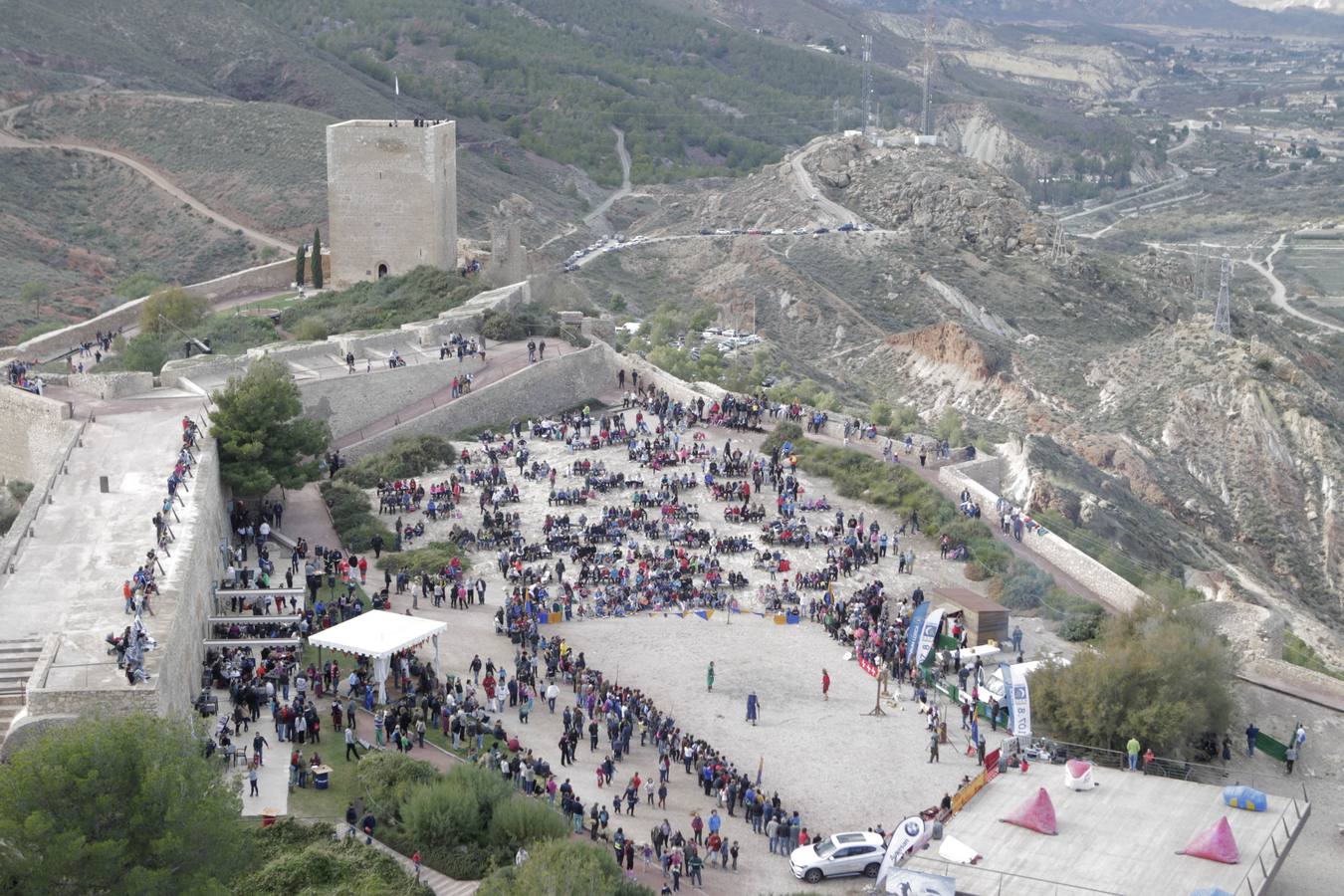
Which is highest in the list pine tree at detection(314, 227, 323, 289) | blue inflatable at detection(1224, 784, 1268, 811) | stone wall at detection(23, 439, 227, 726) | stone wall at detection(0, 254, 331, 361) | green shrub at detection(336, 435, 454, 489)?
pine tree at detection(314, 227, 323, 289)

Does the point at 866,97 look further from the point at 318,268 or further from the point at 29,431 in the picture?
the point at 29,431

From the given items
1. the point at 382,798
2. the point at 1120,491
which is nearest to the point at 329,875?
the point at 382,798

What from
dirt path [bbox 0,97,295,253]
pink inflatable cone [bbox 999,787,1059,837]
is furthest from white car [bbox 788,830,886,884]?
dirt path [bbox 0,97,295,253]

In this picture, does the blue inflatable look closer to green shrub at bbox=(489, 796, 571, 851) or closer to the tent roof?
green shrub at bbox=(489, 796, 571, 851)

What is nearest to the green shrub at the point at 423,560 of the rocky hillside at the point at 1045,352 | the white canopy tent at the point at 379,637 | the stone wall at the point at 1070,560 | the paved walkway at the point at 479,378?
the white canopy tent at the point at 379,637

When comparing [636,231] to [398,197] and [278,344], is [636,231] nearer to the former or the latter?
[398,197]

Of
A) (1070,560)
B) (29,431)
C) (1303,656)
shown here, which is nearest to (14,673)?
(29,431)

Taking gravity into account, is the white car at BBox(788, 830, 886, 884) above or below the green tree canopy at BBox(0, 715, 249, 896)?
below
